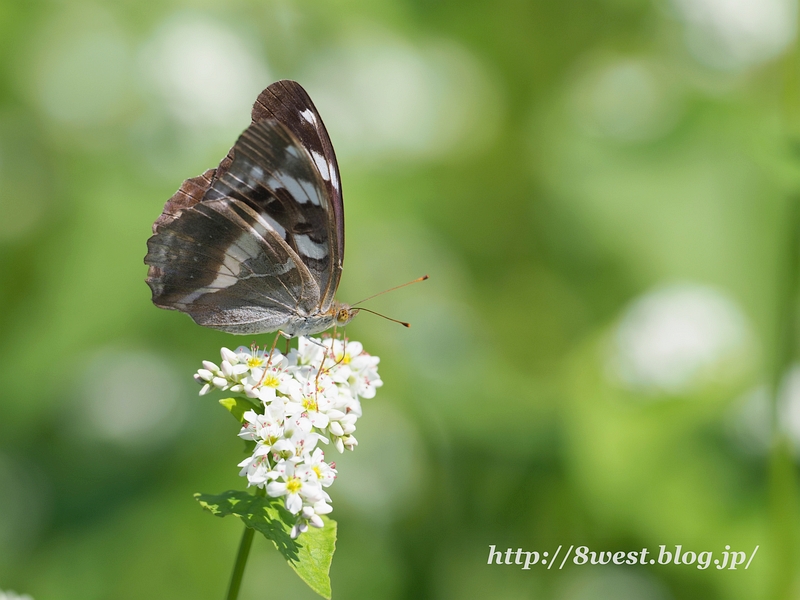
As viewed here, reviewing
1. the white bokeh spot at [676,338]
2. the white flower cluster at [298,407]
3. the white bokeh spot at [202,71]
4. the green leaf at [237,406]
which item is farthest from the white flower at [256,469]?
the white bokeh spot at [202,71]

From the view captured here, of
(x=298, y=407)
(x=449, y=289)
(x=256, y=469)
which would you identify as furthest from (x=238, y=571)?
(x=449, y=289)

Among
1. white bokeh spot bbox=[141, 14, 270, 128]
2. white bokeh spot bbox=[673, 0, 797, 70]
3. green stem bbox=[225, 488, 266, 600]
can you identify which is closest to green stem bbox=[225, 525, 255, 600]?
green stem bbox=[225, 488, 266, 600]

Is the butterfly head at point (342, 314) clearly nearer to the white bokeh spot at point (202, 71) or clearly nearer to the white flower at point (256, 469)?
the white flower at point (256, 469)

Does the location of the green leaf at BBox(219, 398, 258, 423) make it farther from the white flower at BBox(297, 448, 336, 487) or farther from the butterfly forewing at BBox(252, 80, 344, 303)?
the butterfly forewing at BBox(252, 80, 344, 303)

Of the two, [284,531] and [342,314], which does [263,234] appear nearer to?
[342,314]

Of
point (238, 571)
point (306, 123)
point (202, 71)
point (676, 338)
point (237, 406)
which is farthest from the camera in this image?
point (202, 71)

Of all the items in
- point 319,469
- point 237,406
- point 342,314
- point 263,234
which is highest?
point 263,234
